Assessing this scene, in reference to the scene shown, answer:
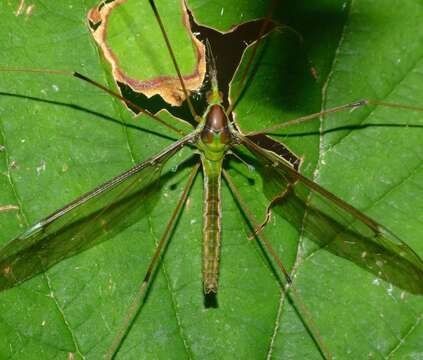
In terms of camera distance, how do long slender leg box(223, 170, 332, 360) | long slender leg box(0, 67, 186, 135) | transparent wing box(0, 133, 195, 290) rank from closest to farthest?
1. transparent wing box(0, 133, 195, 290)
2. long slender leg box(0, 67, 186, 135)
3. long slender leg box(223, 170, 332, 360)

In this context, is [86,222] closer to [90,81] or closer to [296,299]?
[90,81]

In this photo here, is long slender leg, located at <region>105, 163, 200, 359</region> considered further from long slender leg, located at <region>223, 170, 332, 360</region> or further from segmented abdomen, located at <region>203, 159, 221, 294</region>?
long slender leg, located at <region>223, 170, 332, 360</region>

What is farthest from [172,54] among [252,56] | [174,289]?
[174,289]

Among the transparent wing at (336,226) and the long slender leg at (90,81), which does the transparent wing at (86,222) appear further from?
the transparent wing at (336,226)

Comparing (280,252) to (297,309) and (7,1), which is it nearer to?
(297,309)

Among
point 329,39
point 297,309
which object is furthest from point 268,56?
point 297,309

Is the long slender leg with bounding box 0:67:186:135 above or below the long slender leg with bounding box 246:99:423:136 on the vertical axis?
above

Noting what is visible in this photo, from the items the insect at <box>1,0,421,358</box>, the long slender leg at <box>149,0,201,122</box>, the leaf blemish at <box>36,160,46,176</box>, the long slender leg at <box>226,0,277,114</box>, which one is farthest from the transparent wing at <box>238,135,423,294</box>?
the leaf blemish at <box>36,160,46,176</box>
